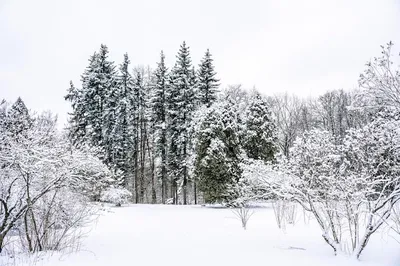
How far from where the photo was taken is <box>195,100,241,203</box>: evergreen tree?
15820 mm

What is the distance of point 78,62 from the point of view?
28656 millimetres

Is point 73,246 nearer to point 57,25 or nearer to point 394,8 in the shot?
point 394,8

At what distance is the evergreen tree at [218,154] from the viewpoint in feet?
51.9

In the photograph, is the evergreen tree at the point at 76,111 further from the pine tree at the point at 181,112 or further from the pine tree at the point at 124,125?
the pine tree at the point at 181,112

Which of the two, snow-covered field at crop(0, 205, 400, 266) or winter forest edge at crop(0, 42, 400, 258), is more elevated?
winter forest edge at crop(0, 42, 400, 258)

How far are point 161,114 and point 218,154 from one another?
8.77 meters

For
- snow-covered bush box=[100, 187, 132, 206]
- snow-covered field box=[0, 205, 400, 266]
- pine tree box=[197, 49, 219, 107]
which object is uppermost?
pine tree box=[197, 49, 219, 107]

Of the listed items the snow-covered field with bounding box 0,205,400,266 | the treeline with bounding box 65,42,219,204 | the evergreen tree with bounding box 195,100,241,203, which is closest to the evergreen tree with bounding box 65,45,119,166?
the treeline with bounding box 65,42,219,204

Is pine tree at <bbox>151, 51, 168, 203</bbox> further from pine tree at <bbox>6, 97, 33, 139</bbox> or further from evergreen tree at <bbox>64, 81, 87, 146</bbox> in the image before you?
pine tree at <bbox>6, 97, 33, 139</bbox>

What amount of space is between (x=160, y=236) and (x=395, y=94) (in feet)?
20.4

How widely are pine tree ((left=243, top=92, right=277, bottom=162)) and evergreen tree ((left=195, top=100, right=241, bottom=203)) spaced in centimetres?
185

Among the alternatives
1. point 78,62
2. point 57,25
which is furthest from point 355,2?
point 78,62

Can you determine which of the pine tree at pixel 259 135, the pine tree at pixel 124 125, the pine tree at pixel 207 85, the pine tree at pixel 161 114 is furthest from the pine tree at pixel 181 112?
the pine tree at pixel 259 135

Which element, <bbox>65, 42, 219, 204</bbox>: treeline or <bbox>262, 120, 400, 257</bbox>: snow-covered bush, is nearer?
<bbox>262, 120, 400, 257</bbox>: snow-covered bush
